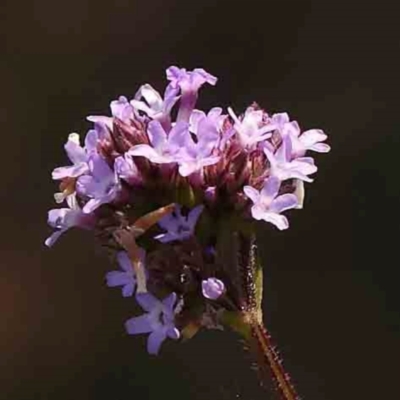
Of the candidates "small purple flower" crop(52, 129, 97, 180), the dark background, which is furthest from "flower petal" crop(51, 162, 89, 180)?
the dark background

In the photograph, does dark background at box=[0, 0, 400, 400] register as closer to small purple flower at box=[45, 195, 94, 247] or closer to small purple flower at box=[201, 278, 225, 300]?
small purple flower at box=[45, 195, 94, 247]

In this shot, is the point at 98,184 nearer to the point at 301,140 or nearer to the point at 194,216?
the point at 194,216

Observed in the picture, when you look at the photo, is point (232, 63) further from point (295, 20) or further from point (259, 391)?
point (259, 391)

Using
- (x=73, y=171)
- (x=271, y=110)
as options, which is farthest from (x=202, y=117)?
(x=271, y=110)

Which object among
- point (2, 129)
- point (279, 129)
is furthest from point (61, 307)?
point (279, 129)

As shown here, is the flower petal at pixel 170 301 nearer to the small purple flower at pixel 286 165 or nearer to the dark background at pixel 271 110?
the small purple flower at pixel 286 165

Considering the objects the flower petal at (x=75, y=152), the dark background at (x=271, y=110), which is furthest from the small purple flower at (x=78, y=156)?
the dark background at (x=271, y=110)
